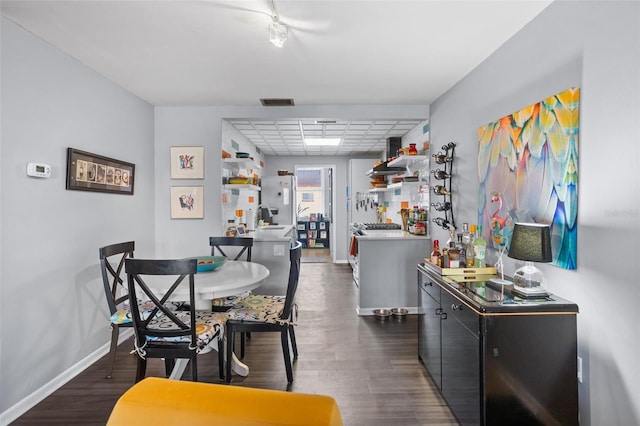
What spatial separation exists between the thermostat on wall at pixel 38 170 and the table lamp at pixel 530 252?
3024mm

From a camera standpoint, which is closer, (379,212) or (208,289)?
(208,289)

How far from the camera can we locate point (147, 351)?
2021 mm

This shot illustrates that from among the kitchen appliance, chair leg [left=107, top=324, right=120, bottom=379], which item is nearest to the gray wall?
chair leg [left=107, top=324, right=120, bottom=379]

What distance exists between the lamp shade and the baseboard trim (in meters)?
3.16

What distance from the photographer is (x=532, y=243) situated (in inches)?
64.7

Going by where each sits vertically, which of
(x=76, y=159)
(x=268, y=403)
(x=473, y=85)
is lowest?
(x=268, y=403)

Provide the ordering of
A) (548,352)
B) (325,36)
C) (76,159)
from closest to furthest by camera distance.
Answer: (548,352)
(325,36)
(76,159)

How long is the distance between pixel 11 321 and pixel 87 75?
1.96m

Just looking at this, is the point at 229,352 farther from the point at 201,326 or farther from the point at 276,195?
the point at 276,195

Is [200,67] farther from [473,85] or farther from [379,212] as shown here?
[379,212]

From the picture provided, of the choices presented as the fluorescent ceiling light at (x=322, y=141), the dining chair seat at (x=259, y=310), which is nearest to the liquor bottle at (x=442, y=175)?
the dining chair seat at (x=259, y=310)

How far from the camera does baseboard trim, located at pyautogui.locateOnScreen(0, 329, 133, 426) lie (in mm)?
1996

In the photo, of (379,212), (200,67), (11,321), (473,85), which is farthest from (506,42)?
(379,212)

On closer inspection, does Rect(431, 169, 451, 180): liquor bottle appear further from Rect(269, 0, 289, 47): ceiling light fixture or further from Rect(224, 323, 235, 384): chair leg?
Rect(224, 323, 235, 384): chair leg
